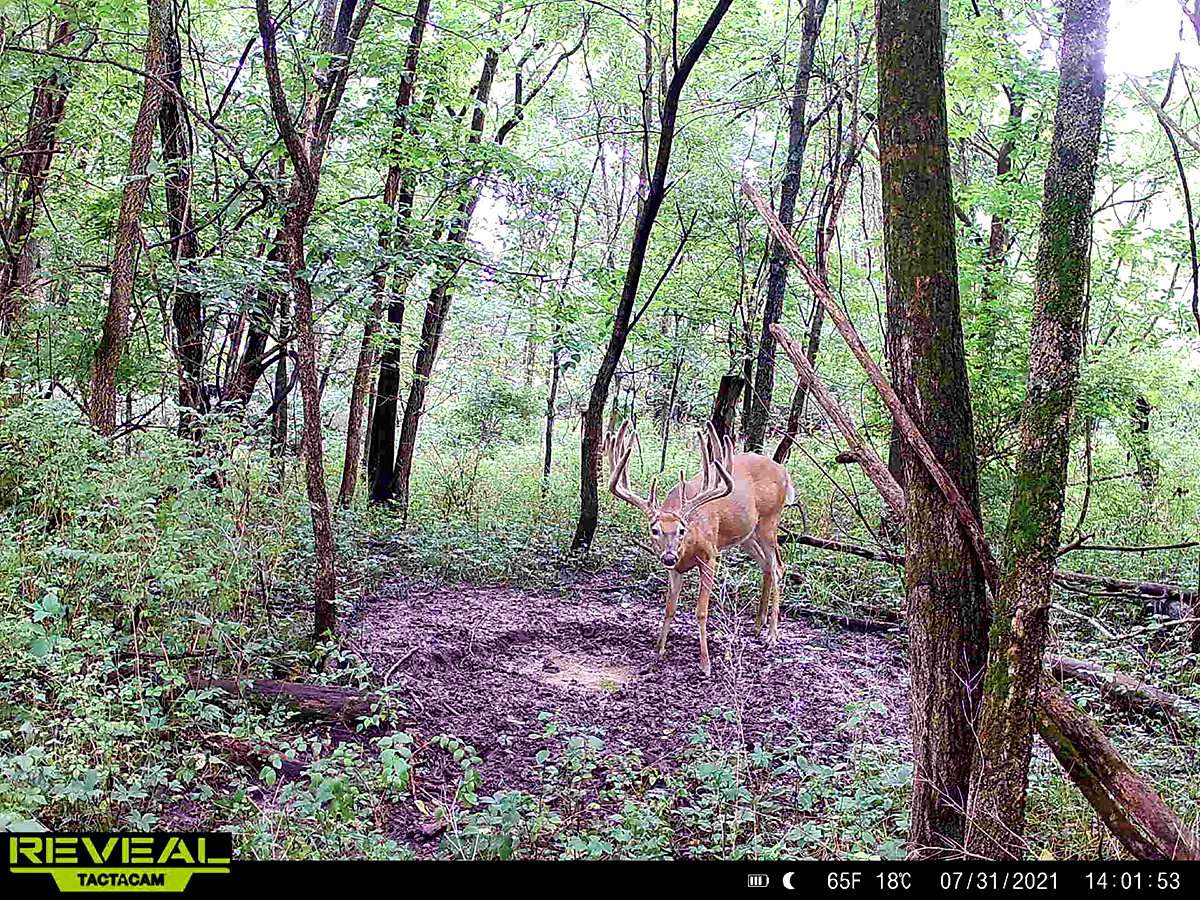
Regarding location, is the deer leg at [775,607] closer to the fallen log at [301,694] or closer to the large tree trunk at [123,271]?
the fallen log at [301,694]

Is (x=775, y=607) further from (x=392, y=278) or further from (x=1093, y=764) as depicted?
(x=392, y=278)

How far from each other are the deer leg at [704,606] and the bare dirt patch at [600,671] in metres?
0.10

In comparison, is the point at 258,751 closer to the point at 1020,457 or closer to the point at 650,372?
the point at 1020,457

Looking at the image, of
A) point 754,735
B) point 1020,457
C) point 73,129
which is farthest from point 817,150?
point 1020,457

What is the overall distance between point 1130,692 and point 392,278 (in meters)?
7.10

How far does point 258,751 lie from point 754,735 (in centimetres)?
271

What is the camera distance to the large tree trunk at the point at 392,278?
28.3 ft

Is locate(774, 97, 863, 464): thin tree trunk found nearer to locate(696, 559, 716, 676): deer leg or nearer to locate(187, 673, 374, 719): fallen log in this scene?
locate(696, 559, 716, 676): deer leg

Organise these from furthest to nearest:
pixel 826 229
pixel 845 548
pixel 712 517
Result: 1. pixel 845 548
2. pixel 712 517
3. pixel 826 229

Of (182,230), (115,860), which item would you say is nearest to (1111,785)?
(115,860)

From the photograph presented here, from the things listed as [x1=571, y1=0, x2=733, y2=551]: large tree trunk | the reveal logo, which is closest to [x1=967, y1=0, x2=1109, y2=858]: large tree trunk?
the reveal logo

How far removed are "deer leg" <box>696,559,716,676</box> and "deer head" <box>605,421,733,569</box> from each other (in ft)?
0.68

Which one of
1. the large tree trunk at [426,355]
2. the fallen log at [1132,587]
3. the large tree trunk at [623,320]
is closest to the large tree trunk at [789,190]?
the large tree trunk at [623,320]

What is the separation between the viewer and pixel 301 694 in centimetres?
523
